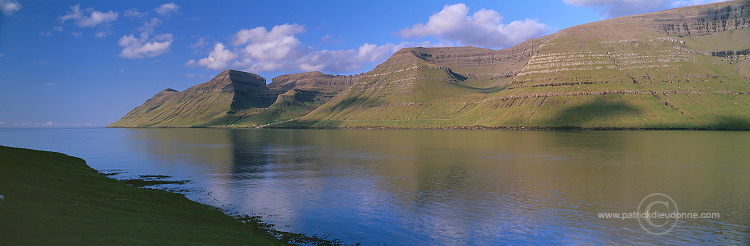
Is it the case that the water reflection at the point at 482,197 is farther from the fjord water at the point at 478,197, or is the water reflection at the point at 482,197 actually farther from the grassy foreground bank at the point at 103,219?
the grassy foreground bank at the point at 103,219

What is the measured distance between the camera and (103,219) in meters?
29.5

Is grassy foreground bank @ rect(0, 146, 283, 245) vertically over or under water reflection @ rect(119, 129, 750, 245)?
over

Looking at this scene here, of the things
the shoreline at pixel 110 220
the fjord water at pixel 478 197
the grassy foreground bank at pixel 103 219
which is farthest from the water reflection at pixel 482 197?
the grassy foreground bank at pixel 103 219

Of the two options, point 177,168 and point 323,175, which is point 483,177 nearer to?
point 323,175

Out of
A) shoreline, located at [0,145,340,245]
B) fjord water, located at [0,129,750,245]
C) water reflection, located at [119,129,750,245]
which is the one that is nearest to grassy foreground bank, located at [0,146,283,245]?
shoreline, located at [0,145,340,245]

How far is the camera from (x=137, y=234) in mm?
26656

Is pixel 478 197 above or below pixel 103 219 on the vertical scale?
below

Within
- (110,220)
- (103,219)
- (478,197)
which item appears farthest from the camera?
(478,197)

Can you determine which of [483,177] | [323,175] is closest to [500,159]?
[483,177]

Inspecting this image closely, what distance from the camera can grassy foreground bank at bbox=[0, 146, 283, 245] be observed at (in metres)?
24.2

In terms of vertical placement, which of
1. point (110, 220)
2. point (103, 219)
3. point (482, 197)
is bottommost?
point (482, 197)

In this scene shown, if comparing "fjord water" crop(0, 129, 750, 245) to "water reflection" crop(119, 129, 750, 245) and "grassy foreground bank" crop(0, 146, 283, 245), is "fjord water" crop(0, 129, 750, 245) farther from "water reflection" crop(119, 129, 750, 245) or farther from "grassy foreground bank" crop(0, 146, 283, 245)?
"grassy foreground bank" crop(0, 146, 283, 245)

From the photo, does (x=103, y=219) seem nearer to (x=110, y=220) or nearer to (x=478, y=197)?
(x=110, y=220)

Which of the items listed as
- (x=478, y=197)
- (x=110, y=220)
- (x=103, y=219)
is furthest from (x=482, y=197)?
(x=103, y=219)
